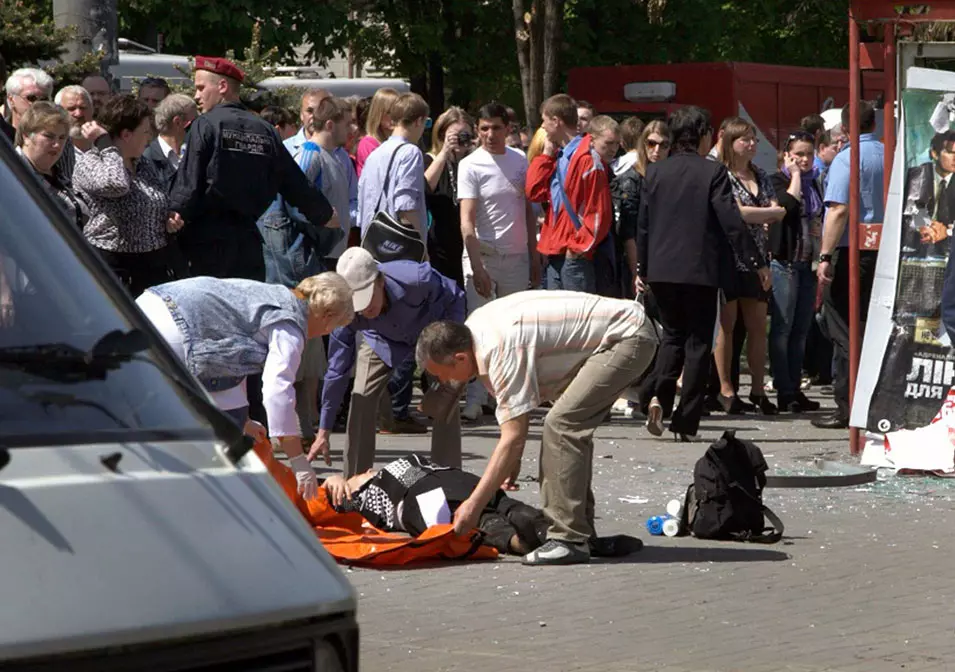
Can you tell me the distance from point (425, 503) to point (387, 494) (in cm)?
28

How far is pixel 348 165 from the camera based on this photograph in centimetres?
1224

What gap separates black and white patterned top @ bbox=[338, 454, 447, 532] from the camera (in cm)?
836

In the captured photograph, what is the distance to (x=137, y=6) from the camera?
27.8 metres

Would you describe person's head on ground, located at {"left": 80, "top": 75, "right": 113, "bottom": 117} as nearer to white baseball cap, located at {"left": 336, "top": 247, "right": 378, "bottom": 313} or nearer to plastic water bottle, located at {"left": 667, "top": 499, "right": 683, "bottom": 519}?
white baseball cap, located at {"left": 336, "top": 247, "right": 378, "bottom": 313}

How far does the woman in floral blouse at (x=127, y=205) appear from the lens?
32.1 ft

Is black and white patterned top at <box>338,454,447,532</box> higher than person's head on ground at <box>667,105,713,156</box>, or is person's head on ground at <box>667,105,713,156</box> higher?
person's head on ground at <box>667,105,713,156</box>

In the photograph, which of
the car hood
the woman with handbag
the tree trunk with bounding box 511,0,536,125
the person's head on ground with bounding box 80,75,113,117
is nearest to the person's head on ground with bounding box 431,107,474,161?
the woman with handbag

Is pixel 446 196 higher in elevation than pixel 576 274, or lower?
higher

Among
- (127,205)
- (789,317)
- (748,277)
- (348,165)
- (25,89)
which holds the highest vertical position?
(25,89)

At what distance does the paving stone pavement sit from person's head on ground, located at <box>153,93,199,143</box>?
3.31 meters

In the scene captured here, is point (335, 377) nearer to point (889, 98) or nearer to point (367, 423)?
point (367, 423)

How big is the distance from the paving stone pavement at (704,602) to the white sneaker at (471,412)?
2.87 m

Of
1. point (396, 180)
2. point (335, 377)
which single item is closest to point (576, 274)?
point (396, 180)

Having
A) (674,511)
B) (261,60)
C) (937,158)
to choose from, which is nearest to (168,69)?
(261,60)
